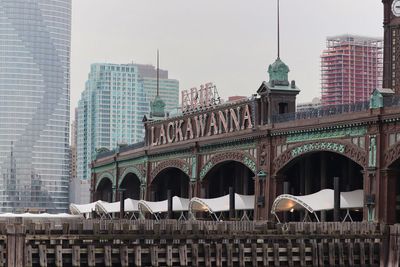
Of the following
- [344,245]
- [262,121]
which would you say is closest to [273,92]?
[262,121]

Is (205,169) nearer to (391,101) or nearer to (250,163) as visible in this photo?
(250,163)

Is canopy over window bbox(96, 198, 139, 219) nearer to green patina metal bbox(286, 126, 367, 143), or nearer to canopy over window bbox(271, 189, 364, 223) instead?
green patina metal bbox(286, 126, 367, 143)

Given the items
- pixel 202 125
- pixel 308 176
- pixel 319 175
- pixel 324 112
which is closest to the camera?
→ pixel 324 112

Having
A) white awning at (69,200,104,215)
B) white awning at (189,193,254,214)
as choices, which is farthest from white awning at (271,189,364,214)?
white awning at (69,200,104,215)

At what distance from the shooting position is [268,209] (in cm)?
10112

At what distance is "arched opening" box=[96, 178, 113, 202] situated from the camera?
563ft

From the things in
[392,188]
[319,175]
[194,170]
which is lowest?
[392,188]

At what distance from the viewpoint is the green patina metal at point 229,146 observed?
10633 centimetres

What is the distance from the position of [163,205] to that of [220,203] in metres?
16.0

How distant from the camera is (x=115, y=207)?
143m

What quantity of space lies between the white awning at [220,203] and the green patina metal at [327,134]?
11777mm

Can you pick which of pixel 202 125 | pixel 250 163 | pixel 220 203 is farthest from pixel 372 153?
pixel 202 125

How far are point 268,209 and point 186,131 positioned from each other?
27029mm

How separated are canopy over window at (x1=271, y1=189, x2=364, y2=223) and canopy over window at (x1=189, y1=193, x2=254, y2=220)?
512 inches
